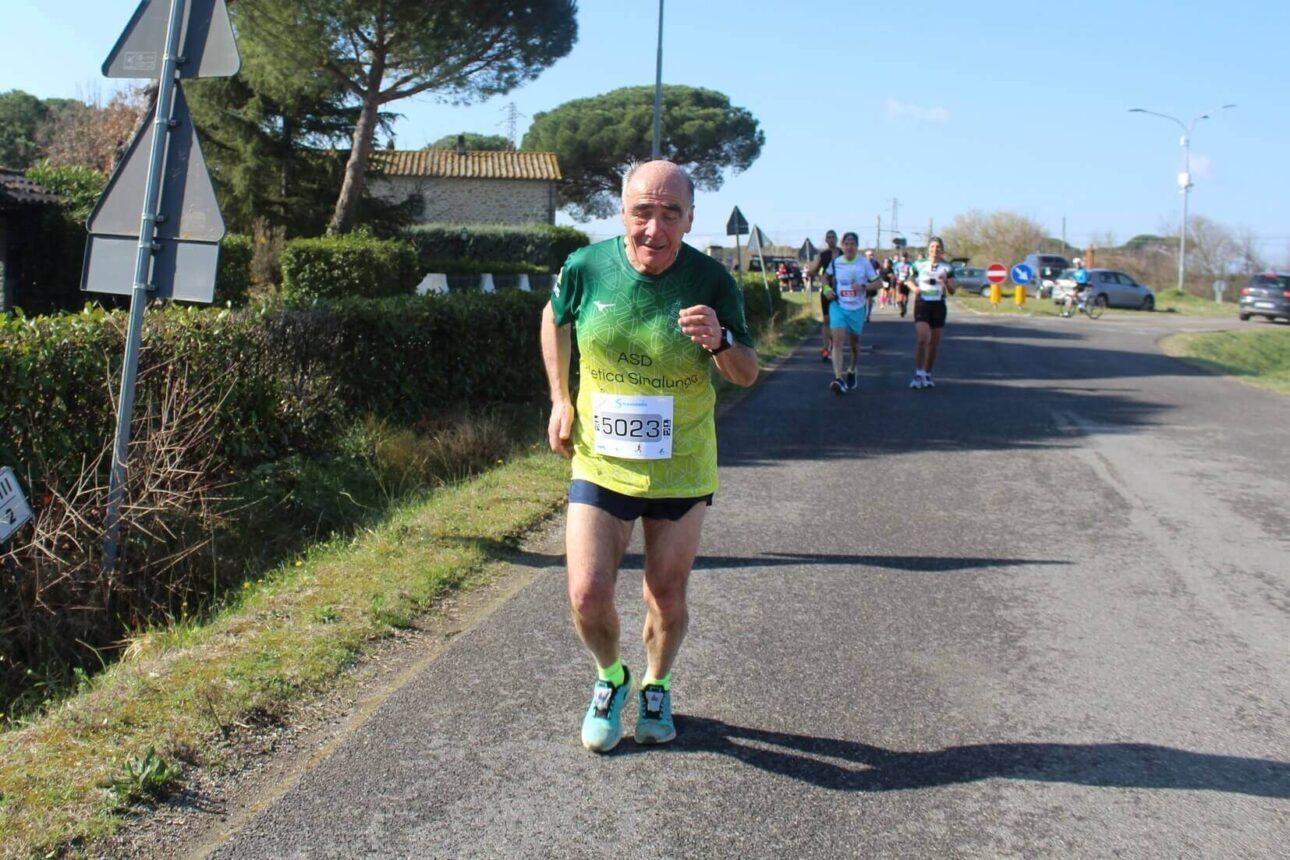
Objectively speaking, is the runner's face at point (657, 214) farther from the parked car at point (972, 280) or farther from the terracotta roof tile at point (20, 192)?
the parked car at point (972, 280)

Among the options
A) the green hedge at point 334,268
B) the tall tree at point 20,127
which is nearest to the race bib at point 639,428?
the green hedge at point 334,268

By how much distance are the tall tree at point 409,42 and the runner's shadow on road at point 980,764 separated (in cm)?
2625

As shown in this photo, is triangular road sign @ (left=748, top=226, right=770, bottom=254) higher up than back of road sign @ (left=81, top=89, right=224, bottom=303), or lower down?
higher up

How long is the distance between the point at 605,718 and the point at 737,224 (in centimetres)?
2533

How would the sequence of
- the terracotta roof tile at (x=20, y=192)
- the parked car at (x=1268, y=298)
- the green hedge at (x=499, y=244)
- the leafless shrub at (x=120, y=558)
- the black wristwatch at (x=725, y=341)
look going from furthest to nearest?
the green hedge at (x=499, y=244), the parked car at (x=1268, y=298), the terracotta roof tile at (x=20, y=192), the leafless shrub at (x=120, y=558), the black wristwatch at (x=725, y=341)

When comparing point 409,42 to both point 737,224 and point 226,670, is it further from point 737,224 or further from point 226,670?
point 226,670

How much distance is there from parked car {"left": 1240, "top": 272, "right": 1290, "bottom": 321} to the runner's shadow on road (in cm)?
4397

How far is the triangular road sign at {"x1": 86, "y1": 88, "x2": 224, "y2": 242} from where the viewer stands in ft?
19.9

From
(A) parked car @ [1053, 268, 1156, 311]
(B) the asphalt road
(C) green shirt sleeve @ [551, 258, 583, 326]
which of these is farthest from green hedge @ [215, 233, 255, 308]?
(A) parked car @ [1053, 268, 1156, 311]

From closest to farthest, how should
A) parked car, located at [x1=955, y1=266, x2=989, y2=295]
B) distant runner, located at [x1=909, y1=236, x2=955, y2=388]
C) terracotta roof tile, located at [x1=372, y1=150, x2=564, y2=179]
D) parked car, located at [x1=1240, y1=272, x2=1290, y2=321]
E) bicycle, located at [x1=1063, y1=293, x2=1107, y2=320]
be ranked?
distant runner, located at [x1=909, y1=236, x2=955, y2=388] → parked car, located at [x1=1240, y1=272, x2=1290, y2=321] → bicycle, located at [x1=1063, y1=293, x2=1107, y2=320] → terracotta roof tile, located at [x1=372, y1=150, x2=564, y2=179] → parked car, located at [x1=955, y1=266, x2=989, y2=295]

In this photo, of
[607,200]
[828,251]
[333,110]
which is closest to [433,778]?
[828,251]

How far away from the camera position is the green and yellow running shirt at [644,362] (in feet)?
13.1

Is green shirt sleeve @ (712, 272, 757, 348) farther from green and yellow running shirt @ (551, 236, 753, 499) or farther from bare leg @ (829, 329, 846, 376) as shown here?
bare leg @ (829, 329, 846, 376)

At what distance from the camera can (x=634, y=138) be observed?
6631 cm
